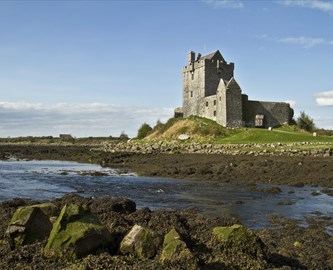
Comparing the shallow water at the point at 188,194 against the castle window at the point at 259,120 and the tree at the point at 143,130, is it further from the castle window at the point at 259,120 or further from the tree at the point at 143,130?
the tree at the point at 143,130

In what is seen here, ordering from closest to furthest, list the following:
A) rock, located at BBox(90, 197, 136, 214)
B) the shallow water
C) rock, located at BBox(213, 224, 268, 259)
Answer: rock, located at BBox(213, 224, 268, 259) → rock, located at BBox(90, 197, 136, 214) → the shallow water

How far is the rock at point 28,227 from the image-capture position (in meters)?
8.93

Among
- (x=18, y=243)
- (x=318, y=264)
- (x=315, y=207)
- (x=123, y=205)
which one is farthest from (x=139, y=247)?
(x=315, y=207)

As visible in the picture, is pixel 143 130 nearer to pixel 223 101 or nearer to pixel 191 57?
pixel 191 57

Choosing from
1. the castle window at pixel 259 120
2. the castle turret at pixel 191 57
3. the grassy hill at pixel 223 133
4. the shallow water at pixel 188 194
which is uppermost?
the castle turret at pixel 191 57

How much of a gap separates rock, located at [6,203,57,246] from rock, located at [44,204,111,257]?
0.90 m

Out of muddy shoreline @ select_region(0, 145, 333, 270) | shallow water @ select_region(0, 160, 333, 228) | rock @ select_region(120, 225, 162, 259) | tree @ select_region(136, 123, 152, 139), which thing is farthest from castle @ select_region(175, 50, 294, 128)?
rock @ select_region(120, 225, 162, 259)

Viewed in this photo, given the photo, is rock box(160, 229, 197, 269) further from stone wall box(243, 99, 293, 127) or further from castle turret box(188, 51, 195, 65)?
castle turret box(188, 51, 195, 65)

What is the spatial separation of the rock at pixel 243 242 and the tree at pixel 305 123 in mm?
54117

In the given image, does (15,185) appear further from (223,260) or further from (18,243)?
(223,260)

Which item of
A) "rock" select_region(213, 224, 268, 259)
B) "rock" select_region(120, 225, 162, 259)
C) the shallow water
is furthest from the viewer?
the shallow water

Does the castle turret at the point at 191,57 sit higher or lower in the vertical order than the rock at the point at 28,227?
higher

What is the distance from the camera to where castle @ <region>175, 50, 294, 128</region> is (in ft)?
179

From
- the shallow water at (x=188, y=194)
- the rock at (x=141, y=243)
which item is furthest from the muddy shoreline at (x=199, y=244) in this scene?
the shallow water at (x=188, y=194)
